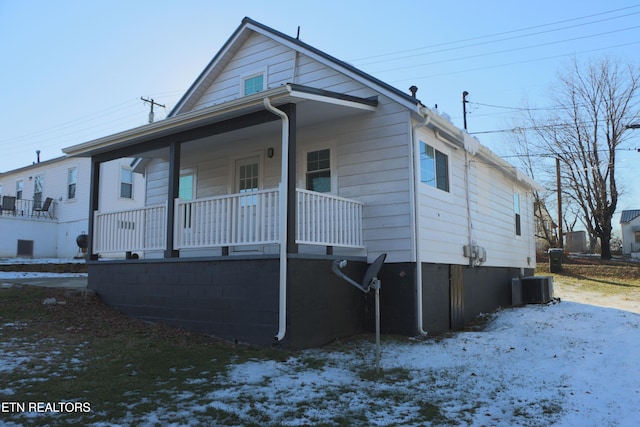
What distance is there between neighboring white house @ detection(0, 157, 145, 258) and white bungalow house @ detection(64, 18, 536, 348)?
36.8 ft

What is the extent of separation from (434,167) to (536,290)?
5.44 meters

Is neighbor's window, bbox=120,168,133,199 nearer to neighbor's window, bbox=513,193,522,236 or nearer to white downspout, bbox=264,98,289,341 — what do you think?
neighbor's window, bbox=513,193,522,236

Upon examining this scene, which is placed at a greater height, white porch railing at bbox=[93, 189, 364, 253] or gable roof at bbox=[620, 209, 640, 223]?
gable roof at bbox=[620, 209, 640, 223]

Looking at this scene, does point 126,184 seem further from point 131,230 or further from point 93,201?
point 131,230

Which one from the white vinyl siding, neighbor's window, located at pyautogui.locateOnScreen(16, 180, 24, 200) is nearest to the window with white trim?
neighbor's window, located at pyautogui.locateOnScreen(16, 180, 24, 200)

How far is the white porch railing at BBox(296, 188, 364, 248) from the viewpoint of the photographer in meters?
7.54

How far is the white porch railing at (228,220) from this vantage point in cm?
742

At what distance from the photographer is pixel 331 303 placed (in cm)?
764

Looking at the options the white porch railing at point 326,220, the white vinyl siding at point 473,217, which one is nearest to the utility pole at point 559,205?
the white vinyl siding at point 473,217

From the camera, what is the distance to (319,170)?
933cm

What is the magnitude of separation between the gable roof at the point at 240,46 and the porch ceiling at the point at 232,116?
48cm

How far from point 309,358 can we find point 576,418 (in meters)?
3.20

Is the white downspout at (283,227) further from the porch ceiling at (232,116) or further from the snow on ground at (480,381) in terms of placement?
the snow on ground at (480,381)

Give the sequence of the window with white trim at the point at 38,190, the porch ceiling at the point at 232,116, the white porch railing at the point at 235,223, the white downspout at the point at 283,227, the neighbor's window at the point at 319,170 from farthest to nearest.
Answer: the window with white trim at the point at 38,190 < the neighbor's window at the point at 319,170 < the white porch railing at the point at 235,223 < the porch ceiling at the point at 232,116 < the white downspout at the point at 283,227
